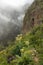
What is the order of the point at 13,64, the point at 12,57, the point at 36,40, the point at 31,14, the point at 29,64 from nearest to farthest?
the point at 29,64, the point at 13,64, the point at 12,57, the point at 36,40, the point at 31,14

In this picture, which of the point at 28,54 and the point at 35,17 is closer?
the point at 28,54

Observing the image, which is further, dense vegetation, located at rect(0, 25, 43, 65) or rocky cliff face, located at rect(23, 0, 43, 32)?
rocky cliff face, located at rect(23, 0, 43, 32)

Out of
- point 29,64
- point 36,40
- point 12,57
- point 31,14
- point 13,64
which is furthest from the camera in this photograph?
point 31,14

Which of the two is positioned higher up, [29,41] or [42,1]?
[42,1]

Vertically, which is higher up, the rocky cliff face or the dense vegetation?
the rocky cliff face

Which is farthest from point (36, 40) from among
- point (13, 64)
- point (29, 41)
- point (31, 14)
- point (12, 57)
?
point (31, 14)

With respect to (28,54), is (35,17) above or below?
above

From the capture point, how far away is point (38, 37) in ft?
122

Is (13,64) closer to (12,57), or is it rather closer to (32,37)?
(12,57)

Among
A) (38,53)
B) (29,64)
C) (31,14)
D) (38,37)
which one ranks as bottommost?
(29,64)

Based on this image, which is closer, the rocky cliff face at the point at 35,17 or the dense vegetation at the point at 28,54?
the dense vegetation at the point at 28,54

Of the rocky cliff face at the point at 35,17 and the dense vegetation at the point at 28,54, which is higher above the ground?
the rocky cliff face at the point at 35,17

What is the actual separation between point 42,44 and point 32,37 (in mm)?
3465

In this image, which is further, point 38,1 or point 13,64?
point 38,1
